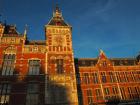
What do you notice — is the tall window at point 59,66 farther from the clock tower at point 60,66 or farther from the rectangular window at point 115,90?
the rectangular window at point 115,90

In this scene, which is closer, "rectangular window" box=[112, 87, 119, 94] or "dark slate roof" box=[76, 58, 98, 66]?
"rectangular window" box=[112, 87, 119, 94]

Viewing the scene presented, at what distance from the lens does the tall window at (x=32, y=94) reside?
98.7ft

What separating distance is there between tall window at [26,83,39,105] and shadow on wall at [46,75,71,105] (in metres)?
1.98

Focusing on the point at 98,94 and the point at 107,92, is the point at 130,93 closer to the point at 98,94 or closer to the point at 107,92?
the point at 107,92

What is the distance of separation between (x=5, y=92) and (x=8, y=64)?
18.2ft

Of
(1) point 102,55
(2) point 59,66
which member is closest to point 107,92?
(1) point 102,55

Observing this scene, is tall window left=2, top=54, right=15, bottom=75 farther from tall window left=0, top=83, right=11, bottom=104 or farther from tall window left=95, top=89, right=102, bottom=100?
tall window left=95, top=89, right=102, bottom=100

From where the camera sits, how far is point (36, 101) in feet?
99.6

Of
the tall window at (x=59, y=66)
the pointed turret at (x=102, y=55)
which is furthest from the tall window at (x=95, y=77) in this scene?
the tall window at (x=59, y=66)

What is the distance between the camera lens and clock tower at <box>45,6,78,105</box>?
101 ft

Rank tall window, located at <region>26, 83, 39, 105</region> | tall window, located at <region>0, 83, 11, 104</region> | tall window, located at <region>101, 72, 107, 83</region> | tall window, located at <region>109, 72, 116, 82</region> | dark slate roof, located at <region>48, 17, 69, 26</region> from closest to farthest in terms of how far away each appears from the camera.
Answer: tall window, located at <region>0, 83, 11, 104</region> → tall window, located at <region>26, 83, 39, 105</region> → dark slate roof, located at <region>48, 17, 69, 26</region> → tall window, located at <region>101, 72, 107, 83</region> → tall window, located at <region>109, 72, 116, 82</region>

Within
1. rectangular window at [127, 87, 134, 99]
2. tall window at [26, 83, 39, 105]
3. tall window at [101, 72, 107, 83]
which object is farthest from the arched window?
rectangular window at [127, 87, 134, 99]

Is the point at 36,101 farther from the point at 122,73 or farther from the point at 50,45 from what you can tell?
the point at 122,73

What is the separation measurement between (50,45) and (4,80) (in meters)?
11.0
